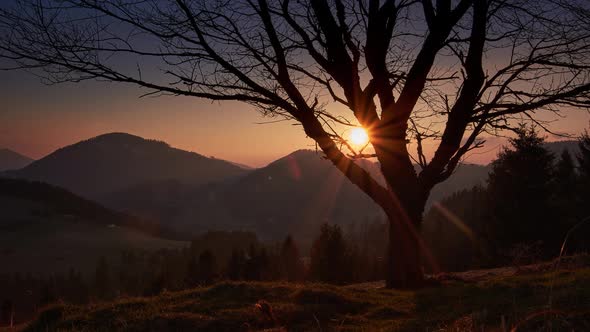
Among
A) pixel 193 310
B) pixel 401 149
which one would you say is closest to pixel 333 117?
pixel 401 149

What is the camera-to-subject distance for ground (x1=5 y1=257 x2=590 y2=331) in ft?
16.9

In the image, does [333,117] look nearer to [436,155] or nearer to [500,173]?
[436,155]

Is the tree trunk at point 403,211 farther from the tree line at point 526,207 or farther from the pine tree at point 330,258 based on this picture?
the pine tree at point 330,258

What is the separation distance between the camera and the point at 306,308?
20.8 feet

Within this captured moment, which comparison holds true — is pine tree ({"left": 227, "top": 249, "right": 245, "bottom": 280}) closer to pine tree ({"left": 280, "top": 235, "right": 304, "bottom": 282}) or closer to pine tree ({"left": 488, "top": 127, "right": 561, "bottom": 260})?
pine tree ({"left": 280, "top": 235, "right": 304, "bottom": 282})

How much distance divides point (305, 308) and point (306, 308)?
0.02 metres

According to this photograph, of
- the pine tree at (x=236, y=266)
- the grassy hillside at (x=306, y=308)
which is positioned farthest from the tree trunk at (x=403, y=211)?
the pine tree at (x=236, y=266)

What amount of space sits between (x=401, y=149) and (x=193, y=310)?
5.18 metres

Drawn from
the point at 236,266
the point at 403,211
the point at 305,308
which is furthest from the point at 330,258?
the point at 305,308

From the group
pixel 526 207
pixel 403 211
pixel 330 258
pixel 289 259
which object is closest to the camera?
pixel 403 211

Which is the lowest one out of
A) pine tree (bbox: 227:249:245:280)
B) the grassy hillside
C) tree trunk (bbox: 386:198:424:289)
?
pine tree (bbox: 227:249:245:280)

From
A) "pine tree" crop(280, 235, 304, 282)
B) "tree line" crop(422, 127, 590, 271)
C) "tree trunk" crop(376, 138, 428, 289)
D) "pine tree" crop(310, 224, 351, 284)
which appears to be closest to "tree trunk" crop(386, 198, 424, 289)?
"tree trunk" crop(376, 138, 428, 289)

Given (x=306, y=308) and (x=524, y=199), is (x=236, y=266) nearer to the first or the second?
(x=524, y=199)

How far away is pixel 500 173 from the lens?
33312 mm
